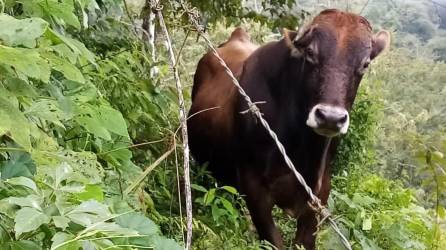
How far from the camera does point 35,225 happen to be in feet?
4.84

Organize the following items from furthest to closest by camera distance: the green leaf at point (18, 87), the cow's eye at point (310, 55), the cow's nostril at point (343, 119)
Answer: the cow's eye at point (310, 55), the cow's nostril at point (343, 119), the green leaf at point (18, 87)

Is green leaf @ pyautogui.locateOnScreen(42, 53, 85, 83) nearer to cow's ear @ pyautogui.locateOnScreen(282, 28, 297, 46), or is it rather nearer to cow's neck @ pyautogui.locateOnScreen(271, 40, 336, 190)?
cow's neck @ pyautogui.locateOnScreen(271, 40, 336, 190)

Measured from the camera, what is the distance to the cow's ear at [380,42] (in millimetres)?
5184

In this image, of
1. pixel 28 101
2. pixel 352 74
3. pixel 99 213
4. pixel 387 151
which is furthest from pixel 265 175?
pixel 387 151

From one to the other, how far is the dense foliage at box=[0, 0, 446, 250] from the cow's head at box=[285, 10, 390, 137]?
0.20 meters

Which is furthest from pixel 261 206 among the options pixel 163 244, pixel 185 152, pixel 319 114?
pixel 163 244

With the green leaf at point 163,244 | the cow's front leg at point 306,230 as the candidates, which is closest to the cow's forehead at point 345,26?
the cow's front leg at point 306,230

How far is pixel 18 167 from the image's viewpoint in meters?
1.81

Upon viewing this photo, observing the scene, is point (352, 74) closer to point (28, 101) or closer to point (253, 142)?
point (253, 142)

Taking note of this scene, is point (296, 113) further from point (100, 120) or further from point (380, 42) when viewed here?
point (100, 120)

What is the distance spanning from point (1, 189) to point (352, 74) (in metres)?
3.43

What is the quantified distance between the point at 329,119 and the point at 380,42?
3.19ft

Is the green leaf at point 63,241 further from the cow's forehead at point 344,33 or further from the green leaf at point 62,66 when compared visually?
the cow's forehead at point 344,33

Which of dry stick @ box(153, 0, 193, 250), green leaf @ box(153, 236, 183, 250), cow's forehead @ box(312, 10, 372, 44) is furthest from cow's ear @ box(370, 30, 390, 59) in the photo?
green leaf @ box(153, 236, 183, 250)
